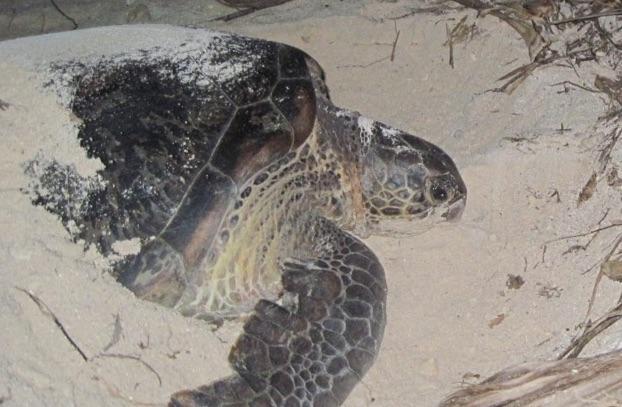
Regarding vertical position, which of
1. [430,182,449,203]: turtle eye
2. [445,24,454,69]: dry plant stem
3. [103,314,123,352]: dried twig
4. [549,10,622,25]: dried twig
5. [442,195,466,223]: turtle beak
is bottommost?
[103,314,123,352]: dried twig

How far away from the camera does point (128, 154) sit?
245 centimetres

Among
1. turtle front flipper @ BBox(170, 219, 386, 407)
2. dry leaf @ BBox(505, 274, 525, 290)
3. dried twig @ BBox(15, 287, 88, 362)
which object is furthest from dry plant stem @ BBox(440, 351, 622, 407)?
dried twig @ BBox(15, 287, 88, 362)

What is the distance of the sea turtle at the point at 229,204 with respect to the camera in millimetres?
2379

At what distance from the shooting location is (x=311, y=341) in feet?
7.97

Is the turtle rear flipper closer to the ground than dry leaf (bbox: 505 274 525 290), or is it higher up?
closer to the ground

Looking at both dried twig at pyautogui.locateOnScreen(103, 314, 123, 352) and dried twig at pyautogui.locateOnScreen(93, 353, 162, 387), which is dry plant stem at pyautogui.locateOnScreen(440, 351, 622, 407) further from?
dried twig at pyautogui.locateOnScreen(103, 314, 123, 352)

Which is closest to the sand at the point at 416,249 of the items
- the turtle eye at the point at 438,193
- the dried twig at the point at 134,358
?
the dried twig at the point at 134,358

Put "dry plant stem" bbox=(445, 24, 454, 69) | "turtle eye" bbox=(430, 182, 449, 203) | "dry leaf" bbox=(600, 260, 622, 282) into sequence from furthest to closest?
"dry plant stem" bbox=(445, 24, 454, 69) → "turtle eye" bbox=(430, 182, 449, 203) → "dry leaf" bbox=(600, 260, 622, 282)

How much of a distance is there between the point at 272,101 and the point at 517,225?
1042 millimetres

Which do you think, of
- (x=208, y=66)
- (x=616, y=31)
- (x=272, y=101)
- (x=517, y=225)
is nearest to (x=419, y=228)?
(x=517, y=225)

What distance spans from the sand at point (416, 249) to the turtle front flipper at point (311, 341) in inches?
3.3

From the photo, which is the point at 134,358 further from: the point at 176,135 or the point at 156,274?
the point at 176,135

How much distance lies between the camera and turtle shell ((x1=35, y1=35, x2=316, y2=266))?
242cm

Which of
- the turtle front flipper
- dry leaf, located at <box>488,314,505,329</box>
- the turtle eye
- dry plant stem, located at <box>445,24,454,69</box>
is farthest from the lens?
dry plant stem, located at <box>445,24,454,69</box>
